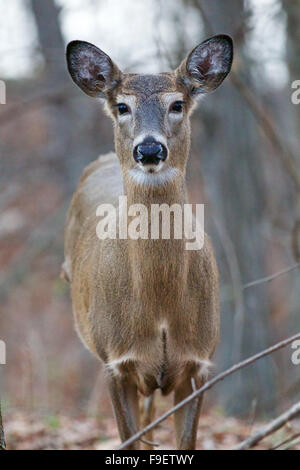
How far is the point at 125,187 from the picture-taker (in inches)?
218

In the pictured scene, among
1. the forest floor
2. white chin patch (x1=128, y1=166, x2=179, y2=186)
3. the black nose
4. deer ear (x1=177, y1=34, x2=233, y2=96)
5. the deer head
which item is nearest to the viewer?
the black nose

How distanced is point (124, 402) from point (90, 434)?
172 cm

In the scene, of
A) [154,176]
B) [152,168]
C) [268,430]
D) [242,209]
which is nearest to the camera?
[268,430]

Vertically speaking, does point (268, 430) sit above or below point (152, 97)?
below

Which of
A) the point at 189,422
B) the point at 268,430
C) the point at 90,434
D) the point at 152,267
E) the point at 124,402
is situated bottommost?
the point at 90,434

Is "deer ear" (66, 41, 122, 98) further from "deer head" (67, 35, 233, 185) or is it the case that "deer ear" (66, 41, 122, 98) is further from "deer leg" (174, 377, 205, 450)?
"deer leg" (174, 377, 205, 450)

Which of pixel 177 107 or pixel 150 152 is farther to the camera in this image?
pixel 177 107

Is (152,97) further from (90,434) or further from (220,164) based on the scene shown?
(220,164)

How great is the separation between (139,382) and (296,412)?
7.71ft

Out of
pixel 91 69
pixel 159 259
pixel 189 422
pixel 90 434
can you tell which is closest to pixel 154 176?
pixel 159 259

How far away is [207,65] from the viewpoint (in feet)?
19.6

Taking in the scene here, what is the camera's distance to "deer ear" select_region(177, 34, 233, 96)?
19.2 feet

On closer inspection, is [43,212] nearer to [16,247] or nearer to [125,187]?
[16,247]

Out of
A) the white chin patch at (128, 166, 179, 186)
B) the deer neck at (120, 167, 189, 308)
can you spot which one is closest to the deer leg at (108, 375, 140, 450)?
the deer neck at (120, 167, 189, 308)
